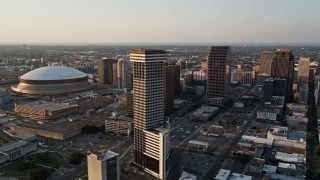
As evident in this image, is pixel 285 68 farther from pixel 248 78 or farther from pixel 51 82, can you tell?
pixel 51 82

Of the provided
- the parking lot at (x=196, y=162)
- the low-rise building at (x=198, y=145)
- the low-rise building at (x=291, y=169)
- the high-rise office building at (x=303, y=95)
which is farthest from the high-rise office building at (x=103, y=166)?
the high-rise office building at (x=303, y=95)

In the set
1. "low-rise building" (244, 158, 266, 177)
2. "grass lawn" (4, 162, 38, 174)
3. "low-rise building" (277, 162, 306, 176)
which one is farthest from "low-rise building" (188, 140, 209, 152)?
"grass lawn" (4, 162, 38, 174)

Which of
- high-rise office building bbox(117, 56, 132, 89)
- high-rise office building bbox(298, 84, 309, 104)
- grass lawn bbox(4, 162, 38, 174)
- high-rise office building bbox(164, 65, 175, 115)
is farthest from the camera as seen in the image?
high-rise office building bbox(117, 56, 132, 89)

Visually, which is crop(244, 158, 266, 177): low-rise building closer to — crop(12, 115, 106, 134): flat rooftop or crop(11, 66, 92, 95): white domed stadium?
crop(12, 115, 106, 134): flat rooftop

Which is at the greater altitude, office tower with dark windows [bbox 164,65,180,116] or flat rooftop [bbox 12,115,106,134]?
office tower with dark windows [bbox 164,65,180,116]

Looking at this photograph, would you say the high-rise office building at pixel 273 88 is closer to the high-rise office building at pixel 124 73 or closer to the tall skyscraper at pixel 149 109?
the high-rise office building at pixel 124 73

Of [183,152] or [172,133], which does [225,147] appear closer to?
[183,152]
